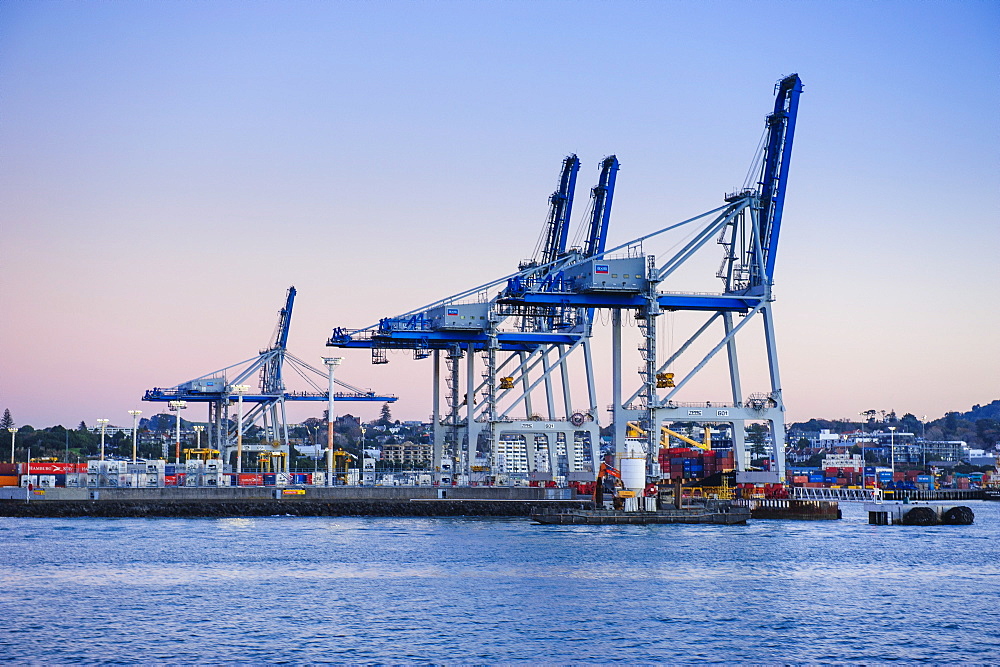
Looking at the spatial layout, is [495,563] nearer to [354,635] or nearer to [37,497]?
[354,635]

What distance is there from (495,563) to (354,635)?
1492 cm

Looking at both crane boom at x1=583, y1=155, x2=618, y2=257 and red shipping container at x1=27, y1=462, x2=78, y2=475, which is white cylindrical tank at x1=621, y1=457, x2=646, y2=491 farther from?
red shipping container at x1=27, y1=462, x2=78, y2=475

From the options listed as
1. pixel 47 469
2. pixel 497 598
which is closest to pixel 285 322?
pixel 47 469

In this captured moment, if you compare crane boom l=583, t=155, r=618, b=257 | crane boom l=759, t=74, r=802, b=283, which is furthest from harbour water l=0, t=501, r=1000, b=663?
crane boom l=583, t=155, r=618, b=257

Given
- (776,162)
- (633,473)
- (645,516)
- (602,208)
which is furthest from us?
(602,208)

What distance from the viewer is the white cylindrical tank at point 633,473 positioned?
65312 millimetres

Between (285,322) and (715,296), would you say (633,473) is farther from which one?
(285,322)

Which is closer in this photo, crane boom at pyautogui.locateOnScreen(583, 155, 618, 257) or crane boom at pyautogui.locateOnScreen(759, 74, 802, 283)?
crane boom at pyautogui.locateOnScreen(759, 74, 802, 283)

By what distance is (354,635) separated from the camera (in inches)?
1078

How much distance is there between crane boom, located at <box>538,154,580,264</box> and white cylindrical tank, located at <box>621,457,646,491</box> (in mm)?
23564

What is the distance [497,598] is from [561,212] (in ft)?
182

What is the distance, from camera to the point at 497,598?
33094 mm

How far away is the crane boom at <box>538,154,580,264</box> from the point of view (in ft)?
281

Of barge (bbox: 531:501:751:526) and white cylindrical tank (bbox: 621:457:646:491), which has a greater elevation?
white cylindrical tank (bbox: 621:457:646:491)
